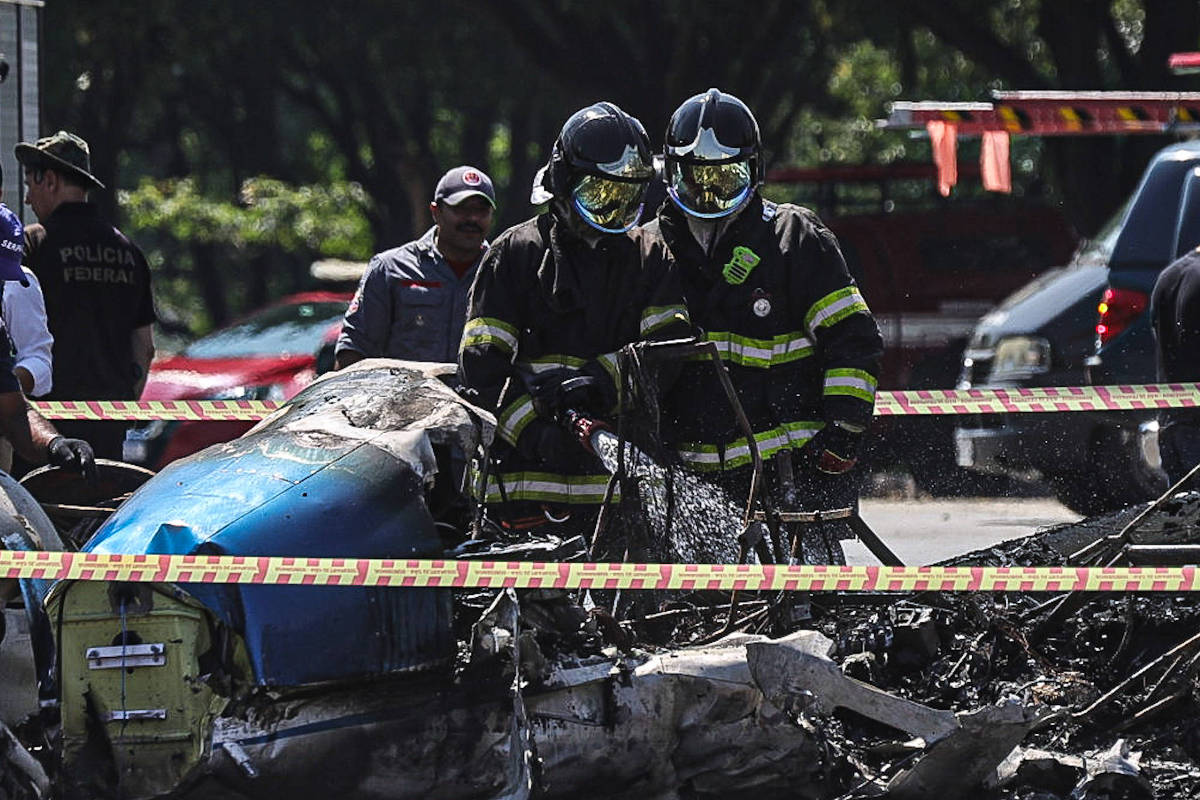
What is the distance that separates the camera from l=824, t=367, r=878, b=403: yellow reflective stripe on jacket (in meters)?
6.21

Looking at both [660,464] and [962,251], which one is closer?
[660,464]

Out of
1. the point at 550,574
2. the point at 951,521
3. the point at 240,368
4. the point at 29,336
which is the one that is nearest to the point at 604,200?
the point at 550,574

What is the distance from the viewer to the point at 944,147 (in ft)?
44.8

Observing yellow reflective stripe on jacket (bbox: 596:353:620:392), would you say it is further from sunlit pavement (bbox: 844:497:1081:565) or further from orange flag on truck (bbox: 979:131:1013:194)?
orange flag on truck (bbox: 979:131:1013:194)

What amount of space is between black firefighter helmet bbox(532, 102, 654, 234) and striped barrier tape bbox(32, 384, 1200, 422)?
2.02 meters

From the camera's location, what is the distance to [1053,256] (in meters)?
17.2

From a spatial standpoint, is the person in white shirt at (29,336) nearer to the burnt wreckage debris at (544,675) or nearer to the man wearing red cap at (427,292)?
the man wearing red cap at (427,292)

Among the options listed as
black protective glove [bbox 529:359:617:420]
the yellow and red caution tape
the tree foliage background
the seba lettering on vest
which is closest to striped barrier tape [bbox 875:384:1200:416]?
black protective glove [bbox 529:359:617:420]

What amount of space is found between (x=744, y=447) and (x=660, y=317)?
46cm

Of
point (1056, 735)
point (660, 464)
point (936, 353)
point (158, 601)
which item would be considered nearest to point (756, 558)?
point (660, 464)

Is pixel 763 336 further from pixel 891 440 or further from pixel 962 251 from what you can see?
pixel 962 251

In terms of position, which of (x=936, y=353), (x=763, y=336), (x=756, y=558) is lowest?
(x=936, y=353)

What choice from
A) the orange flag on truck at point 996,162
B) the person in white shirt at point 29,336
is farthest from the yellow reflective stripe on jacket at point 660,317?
the orange flag on truck at point 996,162

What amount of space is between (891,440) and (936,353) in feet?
11.0
